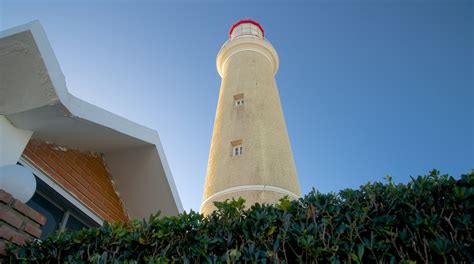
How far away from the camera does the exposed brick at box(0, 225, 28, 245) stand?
3400 millimetres

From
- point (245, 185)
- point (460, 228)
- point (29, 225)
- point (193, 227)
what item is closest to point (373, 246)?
A: point (460, 228)

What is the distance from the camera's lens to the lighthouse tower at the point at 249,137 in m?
11.1

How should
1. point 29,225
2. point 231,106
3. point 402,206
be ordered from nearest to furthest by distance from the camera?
point 402,206 < point 29,225 < point 231,106

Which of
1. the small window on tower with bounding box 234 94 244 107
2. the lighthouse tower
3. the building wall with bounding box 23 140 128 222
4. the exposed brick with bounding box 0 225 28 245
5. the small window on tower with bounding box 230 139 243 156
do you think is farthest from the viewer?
the small window on tower with bounding box 234 94 244 107

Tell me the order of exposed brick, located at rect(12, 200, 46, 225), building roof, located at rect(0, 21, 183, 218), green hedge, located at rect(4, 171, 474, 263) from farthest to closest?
building roof, located at rect(0, 21, 183, 218), exposed brick, located at rect(12, 200, 46, 225), green hedge, located at rect(4, 171, 474, 263)

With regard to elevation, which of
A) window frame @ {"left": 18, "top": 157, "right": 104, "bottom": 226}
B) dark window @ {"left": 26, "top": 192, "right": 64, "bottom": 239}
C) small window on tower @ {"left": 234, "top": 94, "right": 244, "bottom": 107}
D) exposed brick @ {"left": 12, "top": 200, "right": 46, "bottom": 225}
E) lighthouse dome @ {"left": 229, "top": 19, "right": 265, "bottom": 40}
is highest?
lighthouse dome @ {"left": 229, "top": 19, "right": 265, "bottom": 40}

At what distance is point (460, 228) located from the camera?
2705 mm

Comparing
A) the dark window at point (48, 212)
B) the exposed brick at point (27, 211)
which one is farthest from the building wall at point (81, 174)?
the exposed brick at point (27, 211)

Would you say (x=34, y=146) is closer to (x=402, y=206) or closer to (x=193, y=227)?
(x=193, y=227)

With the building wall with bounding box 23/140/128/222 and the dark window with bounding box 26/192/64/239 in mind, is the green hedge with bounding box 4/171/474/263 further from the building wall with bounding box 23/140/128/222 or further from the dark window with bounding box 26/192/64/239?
the building wall with bounding box 23/140/128/222

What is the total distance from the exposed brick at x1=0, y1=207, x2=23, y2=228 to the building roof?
114 cm

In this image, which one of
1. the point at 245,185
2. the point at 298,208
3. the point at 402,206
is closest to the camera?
the point at 402,206

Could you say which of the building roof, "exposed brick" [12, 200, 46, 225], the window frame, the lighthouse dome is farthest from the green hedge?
the lighthouse dome

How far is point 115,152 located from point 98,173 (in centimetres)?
53
